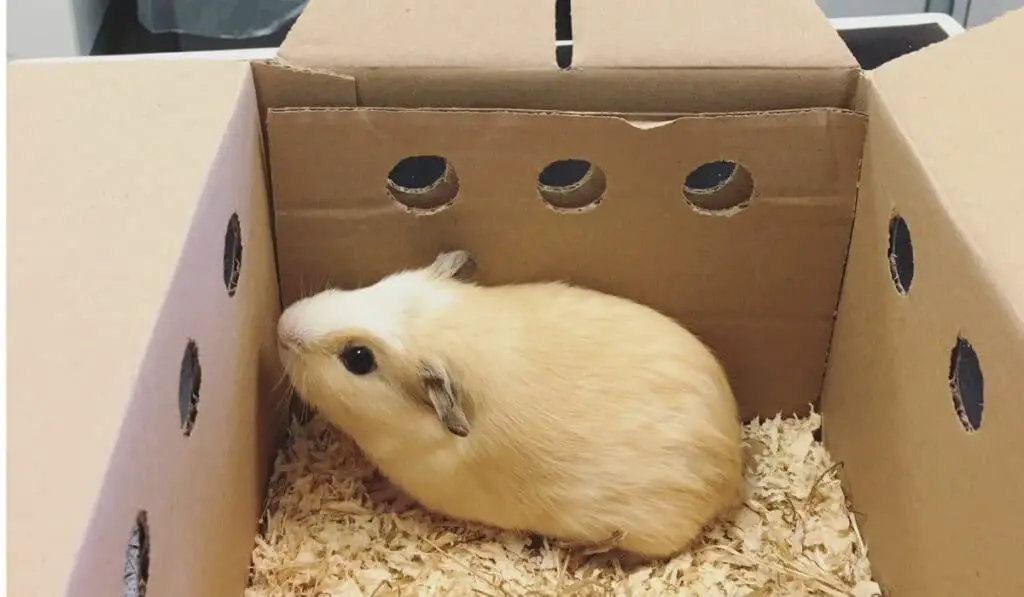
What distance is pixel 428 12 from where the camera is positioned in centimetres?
127

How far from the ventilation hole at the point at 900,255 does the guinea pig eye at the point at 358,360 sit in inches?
24.0

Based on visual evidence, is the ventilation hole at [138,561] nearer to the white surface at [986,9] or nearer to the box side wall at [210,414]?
the box side wall at [210,414]

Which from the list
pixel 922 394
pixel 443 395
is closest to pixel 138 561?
pixel 443 395

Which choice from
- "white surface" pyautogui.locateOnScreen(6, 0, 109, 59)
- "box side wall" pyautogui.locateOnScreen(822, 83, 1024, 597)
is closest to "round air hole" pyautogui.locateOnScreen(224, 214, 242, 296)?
"box side wall" pyautogui.locateOnScreen(822, 83, 1024, 597)

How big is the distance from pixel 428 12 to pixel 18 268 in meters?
0.61

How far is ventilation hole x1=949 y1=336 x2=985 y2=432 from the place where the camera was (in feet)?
3.32

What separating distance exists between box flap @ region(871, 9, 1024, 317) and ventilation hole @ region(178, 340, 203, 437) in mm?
735

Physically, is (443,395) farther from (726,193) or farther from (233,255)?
(726,193)

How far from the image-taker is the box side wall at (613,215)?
1.23 meters

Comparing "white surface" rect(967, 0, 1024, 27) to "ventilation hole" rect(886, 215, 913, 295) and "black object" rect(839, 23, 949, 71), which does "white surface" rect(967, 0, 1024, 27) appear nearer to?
"black object" rect(839, 23, 949, 71)

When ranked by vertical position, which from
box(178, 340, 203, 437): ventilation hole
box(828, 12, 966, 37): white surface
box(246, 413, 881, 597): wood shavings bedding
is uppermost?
box(828, 12, 966, 37): white surface

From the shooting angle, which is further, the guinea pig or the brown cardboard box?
the guinea pig

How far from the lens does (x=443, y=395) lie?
1181 millimetres

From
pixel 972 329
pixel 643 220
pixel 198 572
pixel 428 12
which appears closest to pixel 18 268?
pixel 198 572
